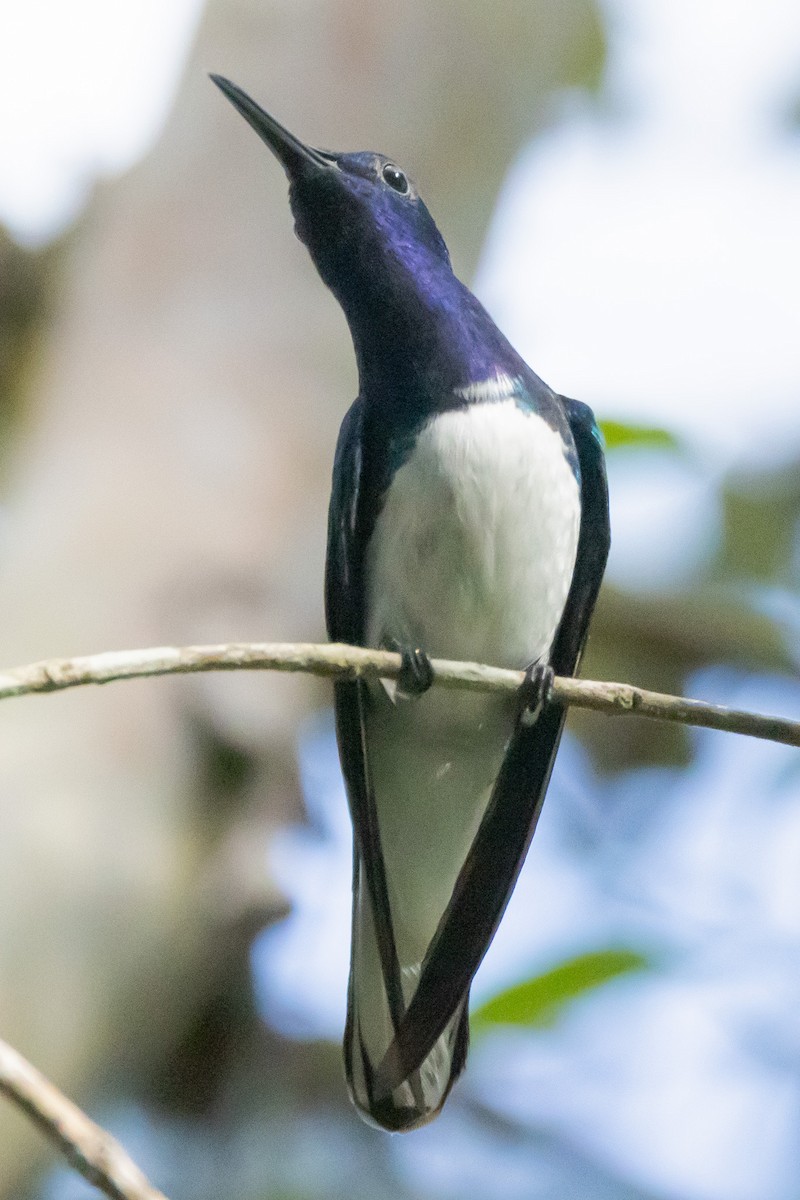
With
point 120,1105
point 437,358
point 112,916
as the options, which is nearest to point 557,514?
point 437,358

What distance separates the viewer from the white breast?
7.54 feet

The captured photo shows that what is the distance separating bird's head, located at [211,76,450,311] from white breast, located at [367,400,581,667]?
0.24m

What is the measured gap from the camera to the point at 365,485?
2.45 metres

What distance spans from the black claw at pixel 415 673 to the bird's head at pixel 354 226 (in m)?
0.57

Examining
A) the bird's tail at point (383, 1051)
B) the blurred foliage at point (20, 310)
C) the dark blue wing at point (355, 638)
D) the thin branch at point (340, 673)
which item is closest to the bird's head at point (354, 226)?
the dark blue wing at point (355, 638)

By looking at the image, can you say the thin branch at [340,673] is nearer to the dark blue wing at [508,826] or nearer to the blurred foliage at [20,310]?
the dark blue wing at [508,826]

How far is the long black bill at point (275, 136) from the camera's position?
5.36 feet

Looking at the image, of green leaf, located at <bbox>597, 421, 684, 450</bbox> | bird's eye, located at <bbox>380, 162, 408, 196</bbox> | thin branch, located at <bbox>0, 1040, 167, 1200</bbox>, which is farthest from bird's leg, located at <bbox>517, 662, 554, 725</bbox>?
thin branch, located at <bbox>0, 1040, 167, 1200</bbox>

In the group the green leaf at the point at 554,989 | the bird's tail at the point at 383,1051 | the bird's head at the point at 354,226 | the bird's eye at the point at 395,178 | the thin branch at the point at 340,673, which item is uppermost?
the bird's eye at the point at 395,178

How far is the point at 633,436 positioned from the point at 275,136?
1.00 meters

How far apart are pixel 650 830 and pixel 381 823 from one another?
215 cm

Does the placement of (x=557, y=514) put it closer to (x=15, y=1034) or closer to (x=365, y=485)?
(x=365, y=485)

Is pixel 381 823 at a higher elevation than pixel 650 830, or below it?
higher

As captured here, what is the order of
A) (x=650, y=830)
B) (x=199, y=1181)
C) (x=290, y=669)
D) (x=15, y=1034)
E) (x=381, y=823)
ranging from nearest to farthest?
(x=290, y=669), (x=381, y=823), (x=15, y=1034), (x=199, y=1181), (x=650, y=830)
